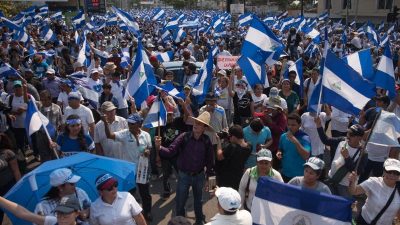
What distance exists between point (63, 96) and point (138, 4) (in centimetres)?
12958

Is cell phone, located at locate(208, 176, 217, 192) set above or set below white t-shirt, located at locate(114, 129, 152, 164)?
below

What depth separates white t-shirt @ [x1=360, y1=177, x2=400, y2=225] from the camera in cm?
427

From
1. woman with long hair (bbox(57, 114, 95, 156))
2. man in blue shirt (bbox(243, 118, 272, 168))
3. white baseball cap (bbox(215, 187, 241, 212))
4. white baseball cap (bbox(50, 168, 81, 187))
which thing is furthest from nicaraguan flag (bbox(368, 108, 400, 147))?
woman with long hair (bbox(57, 114, 95, 156))

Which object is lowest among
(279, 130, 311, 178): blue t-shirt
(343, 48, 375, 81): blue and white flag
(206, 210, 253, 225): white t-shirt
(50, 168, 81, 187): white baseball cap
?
(279, 130, 311, 178): blue t-shirt

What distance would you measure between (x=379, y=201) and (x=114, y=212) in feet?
8.14

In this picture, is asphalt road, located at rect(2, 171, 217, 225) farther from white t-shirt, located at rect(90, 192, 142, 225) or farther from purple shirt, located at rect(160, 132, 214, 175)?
white t-shirt, located at rect(90, 192, 142, 225)

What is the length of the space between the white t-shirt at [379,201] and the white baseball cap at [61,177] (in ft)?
8.97

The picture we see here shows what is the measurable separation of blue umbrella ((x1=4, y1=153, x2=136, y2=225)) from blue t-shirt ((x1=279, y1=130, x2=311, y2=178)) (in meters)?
2.02

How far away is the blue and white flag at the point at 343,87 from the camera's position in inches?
207

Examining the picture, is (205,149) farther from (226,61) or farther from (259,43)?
(226,61)

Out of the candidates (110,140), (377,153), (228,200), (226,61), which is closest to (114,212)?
(228,200)

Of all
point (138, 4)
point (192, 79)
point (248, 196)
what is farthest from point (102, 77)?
point (138, 4)

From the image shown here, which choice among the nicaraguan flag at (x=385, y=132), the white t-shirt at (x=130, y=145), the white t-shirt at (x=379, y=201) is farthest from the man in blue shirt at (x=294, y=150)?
the white t-shirt at (x=130, y=145)

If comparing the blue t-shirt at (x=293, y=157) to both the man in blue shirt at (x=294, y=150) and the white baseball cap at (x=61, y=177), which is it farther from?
the white baseball cap at (x=61, y=177)
